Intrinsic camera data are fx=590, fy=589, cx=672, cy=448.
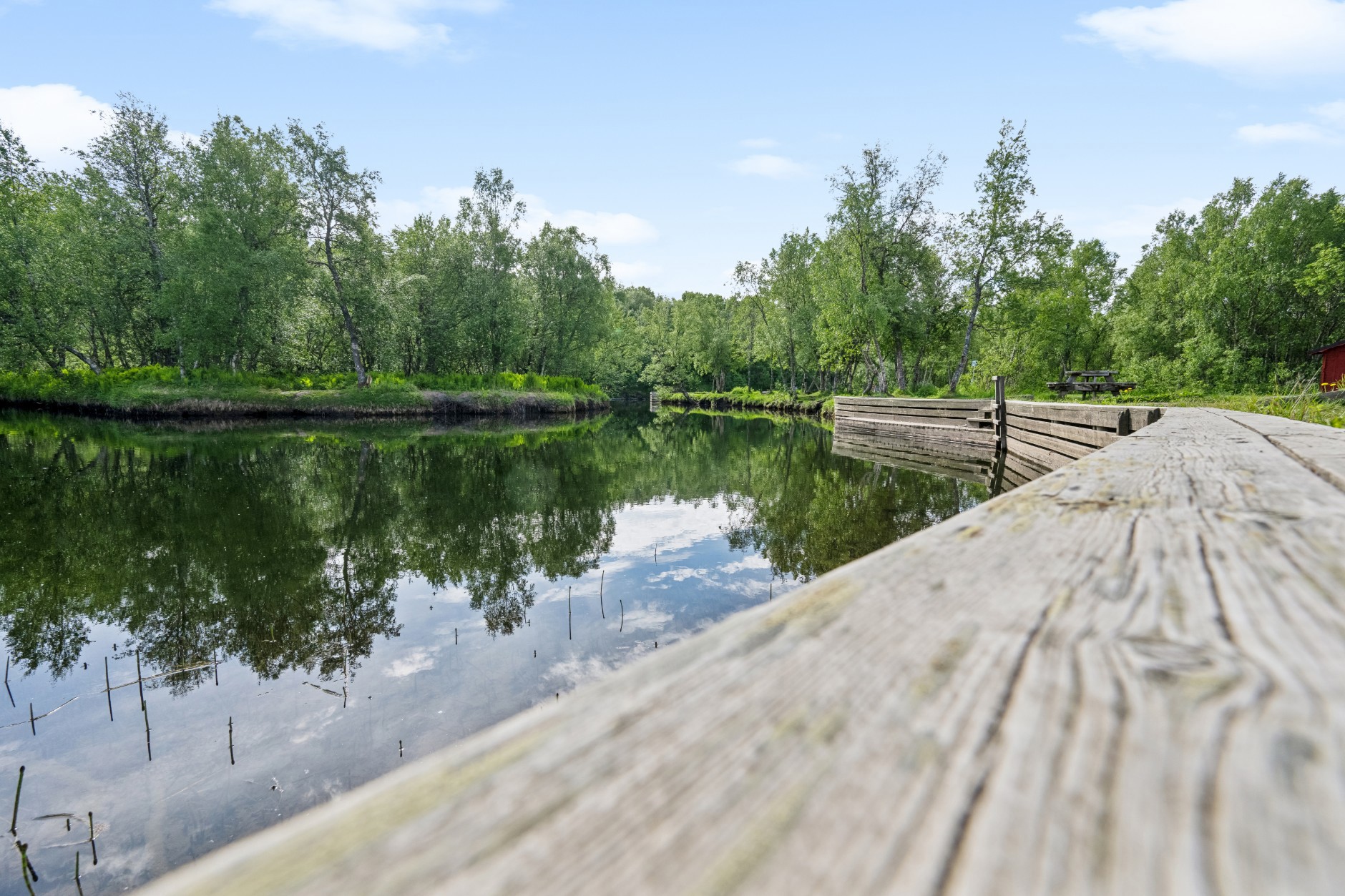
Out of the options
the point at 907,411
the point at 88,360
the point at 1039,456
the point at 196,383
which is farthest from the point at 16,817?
the point at 88,360

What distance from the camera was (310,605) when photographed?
19.8 feet

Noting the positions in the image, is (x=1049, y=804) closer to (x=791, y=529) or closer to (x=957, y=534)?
(x=957, y=534)

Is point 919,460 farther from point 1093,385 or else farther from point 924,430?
point 1093,385

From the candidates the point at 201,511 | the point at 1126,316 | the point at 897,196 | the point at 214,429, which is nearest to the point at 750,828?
the point at 201,511

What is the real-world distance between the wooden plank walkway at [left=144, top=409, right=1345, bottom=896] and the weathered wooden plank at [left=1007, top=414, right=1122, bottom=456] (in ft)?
24.3

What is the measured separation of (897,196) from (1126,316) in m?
16.2

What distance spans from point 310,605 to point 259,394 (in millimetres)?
31863

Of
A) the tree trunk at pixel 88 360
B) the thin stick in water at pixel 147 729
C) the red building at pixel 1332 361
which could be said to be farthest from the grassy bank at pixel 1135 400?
the tree trunk at pixel 88 360

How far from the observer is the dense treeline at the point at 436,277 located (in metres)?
28.3

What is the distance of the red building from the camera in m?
24.8

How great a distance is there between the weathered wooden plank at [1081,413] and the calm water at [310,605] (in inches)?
77.8

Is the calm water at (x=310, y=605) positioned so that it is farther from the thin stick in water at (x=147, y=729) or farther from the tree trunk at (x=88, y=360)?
the tree trunk at (x=88, y=360)

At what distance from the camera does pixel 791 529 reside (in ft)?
29.4

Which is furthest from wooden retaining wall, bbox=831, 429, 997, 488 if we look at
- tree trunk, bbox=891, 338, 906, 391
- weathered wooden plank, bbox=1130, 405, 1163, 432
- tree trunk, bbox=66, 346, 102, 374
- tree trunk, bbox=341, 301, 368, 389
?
tree trunk, bbox=66, 346, 102, 374
